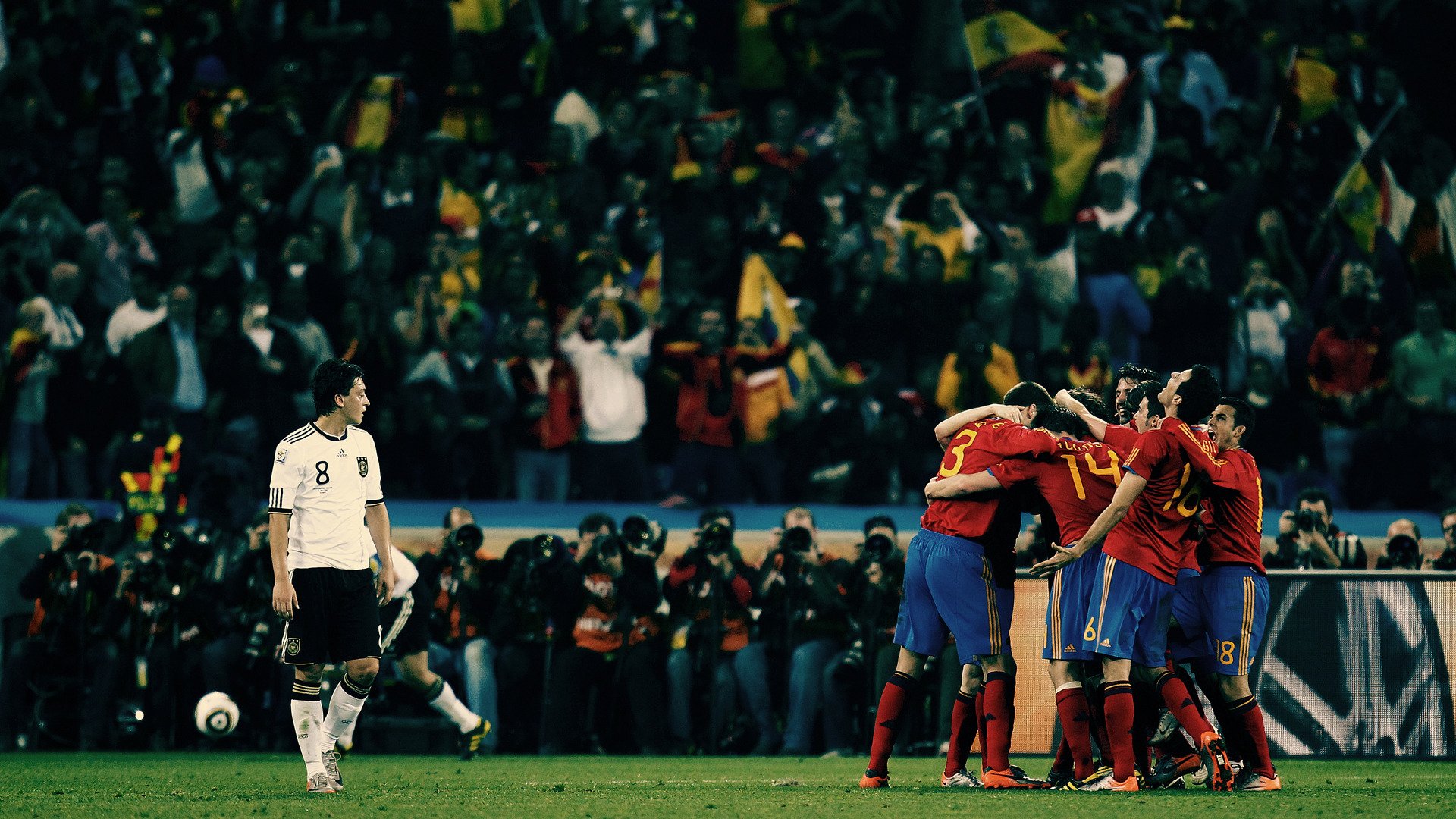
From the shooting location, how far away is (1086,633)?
28.0ft

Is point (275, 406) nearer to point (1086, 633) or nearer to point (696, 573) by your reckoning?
point (696, 573)

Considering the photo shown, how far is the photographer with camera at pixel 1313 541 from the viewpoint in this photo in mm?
12477

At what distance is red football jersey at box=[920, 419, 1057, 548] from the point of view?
28.1ft

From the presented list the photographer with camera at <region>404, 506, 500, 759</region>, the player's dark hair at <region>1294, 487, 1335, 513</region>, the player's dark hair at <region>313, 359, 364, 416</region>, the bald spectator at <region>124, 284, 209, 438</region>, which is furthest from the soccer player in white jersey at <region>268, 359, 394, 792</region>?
the player's dark hair at <region>1294, 487, 1335, 513</region>

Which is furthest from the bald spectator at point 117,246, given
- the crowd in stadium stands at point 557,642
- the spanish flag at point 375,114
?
the crowd in stadium stands at point 557,642

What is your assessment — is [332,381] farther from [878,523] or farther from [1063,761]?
[878,523]

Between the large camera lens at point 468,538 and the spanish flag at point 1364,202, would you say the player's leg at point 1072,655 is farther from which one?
the spanish flag at point 1364,202

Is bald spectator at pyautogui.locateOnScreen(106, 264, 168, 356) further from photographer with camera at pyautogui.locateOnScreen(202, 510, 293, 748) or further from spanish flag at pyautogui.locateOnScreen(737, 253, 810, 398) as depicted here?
spanish flag at pyautogui.locateOnScreen(737, 253, 810, 398)

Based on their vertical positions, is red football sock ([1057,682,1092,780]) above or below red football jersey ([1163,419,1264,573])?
below

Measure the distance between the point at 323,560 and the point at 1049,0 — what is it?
12428 mm

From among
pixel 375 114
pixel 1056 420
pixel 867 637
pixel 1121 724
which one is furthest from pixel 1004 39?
pixel 1121 724

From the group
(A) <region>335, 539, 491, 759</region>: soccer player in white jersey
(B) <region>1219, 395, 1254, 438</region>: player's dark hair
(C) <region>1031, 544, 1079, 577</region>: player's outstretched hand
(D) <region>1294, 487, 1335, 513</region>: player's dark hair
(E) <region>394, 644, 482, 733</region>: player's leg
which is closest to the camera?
(C) <region>1031, 544, 1079, 577</region>: player's outstretched hand

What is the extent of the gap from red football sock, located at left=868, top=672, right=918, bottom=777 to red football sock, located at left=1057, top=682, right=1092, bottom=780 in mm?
761

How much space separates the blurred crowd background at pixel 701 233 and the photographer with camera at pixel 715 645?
1.34 metres
